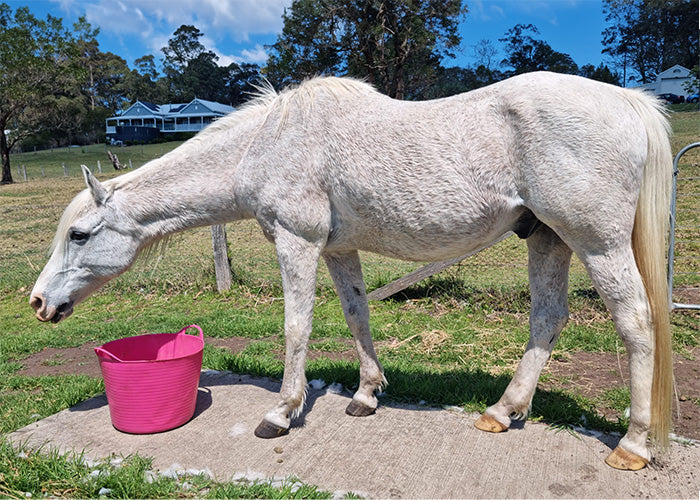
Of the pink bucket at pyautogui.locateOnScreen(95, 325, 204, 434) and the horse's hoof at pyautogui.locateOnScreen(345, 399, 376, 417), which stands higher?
the pink bucket at pyautogui.locateOnScreen(95, 325, 204, 434)

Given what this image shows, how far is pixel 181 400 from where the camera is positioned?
323 cm

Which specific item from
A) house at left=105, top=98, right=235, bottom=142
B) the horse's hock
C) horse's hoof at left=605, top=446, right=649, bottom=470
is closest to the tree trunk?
the horse's hock

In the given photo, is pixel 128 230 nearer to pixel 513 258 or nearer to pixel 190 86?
pixel 513 258

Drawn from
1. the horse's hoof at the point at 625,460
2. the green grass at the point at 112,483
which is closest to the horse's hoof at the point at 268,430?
the green grass at the point at 112,483

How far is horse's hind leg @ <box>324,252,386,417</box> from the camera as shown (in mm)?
3453

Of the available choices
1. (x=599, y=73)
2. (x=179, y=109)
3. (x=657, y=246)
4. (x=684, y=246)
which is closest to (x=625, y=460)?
(x=657, y=246)

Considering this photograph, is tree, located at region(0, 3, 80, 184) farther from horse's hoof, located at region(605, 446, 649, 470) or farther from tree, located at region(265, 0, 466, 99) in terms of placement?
horse's hoof, located at region(605, 446, 649, 470)

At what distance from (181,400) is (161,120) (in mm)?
73500

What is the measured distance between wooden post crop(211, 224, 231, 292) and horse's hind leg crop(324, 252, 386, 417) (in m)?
3.68

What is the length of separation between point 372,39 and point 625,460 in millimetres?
25476

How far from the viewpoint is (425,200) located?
274cm

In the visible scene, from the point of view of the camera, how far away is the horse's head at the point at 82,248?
3.21 metres

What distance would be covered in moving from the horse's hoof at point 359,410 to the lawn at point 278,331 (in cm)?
32

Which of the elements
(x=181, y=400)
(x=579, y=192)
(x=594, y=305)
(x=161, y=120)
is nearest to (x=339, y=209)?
(x=579, y=192)
